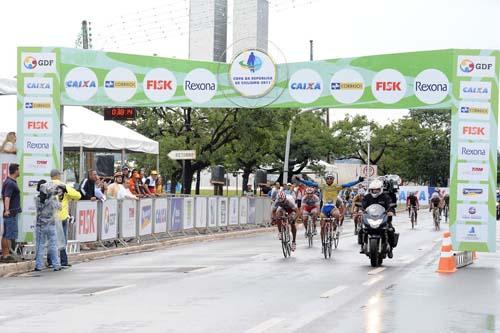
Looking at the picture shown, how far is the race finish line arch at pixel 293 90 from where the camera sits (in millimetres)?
18984

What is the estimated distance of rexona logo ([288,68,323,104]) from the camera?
2030 centimetres

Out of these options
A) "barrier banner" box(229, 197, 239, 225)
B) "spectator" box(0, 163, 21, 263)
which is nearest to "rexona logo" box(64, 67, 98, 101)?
"spectator" box(0, 163, 21, 263)

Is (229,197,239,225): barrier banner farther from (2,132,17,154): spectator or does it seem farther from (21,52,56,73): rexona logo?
(2,132,17,154): spectator

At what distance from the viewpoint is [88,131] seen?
2592 cm

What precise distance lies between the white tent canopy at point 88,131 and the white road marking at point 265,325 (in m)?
14.1

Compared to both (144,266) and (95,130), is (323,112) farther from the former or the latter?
(144,266)

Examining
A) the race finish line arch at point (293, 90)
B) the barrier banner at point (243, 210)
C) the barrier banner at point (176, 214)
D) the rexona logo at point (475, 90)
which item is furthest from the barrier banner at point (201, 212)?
the rexona logo at point (475, 90)

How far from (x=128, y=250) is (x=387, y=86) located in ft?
24.0

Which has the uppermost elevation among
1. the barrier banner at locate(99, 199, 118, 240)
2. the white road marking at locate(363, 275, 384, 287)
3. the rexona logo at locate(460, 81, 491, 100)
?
the rexona logo at locate(460, 81, 491, 100)

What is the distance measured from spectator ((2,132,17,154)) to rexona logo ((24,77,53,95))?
3.40ft

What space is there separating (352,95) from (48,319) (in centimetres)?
1106

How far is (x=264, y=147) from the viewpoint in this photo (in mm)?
47531

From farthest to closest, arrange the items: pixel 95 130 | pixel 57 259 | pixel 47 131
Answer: pixel 95 130 → pixel 47 131 → pixel 57 259

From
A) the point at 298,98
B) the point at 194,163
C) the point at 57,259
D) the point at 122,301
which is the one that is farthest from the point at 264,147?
the point at 122,301
